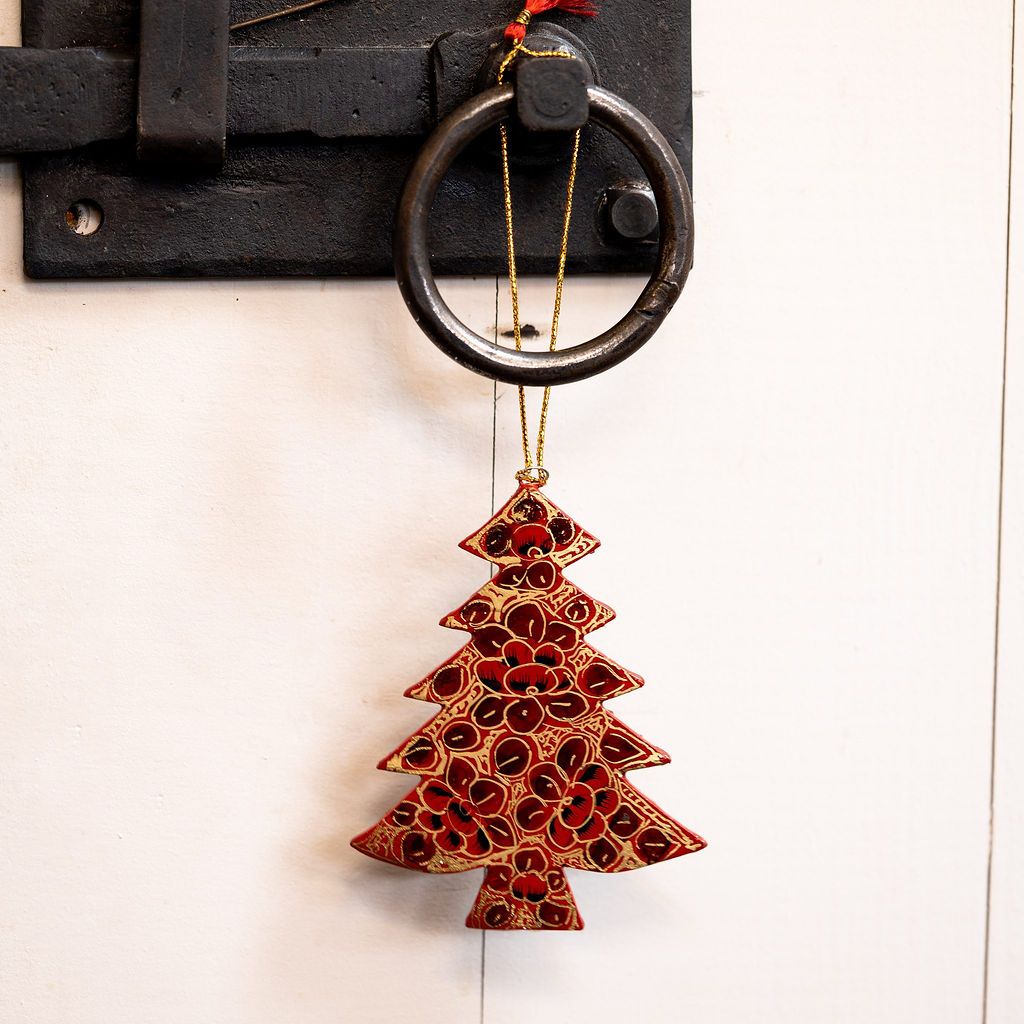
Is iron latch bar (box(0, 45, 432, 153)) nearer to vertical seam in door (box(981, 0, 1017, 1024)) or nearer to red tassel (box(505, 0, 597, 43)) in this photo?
red tassel (box(505, 0, 597, 43))

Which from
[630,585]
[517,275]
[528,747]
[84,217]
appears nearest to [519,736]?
[528,747]

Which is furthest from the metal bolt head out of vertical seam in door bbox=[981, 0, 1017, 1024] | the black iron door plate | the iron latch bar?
vertical seam in door bbox=[981, 0, 1017, 1024]

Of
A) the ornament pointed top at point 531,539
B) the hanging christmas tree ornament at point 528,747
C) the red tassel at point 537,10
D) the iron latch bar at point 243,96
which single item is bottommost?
the hanging christmas tree ornament at point 528,747

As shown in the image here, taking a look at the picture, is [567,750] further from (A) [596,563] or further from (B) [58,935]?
(B) [58,935]

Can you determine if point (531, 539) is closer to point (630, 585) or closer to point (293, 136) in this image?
point (630, 585)

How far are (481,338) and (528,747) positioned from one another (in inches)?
7.9

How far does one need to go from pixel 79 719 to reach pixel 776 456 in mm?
404

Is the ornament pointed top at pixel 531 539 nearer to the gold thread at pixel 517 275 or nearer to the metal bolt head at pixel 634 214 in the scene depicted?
the gold thread at pixel 517 275

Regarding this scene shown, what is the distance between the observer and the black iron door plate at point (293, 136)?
509 mm

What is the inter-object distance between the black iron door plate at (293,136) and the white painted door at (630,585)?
0.02 m

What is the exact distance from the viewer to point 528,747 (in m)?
0.51

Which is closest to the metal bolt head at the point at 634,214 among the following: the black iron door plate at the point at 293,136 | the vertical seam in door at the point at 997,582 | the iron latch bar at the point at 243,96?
the black iron door plate at the point at 293,136

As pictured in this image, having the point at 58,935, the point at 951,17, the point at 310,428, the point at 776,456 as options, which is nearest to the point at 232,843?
the point at 58,935

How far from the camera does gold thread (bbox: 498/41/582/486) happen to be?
502mm
